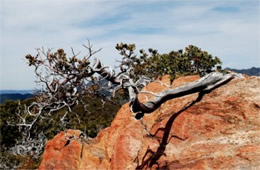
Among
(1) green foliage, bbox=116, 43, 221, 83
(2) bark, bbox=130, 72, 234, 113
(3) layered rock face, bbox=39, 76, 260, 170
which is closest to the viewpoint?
(3) layered rock face, bbox=39, 76, 260, 170

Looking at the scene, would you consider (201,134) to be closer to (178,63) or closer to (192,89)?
(192,89)

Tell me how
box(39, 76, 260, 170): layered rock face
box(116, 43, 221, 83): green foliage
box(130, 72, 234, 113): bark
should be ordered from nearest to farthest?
box(39, 76, 260, 170): layered rock face < box(130, 72, 234, 113): bark < box(116, 43, 221, 83): green foliage

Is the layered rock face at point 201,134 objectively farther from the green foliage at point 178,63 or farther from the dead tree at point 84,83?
the green foliage at point 178,63

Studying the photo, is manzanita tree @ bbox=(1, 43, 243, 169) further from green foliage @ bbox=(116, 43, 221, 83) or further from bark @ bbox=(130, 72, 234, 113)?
green foliage @ bbox=(116, 43, 221, 83)

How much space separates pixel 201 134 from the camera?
27.8 ft

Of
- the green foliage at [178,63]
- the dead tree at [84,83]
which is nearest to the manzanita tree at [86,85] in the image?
the dead tree at [84,83]

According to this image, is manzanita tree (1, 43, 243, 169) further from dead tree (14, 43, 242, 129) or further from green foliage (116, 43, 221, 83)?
green foliage (116, 43, 221, 83)

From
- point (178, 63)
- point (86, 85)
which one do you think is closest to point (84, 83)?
point (86, 85)

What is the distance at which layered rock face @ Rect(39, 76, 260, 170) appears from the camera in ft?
25.1

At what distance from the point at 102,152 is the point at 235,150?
611 centimetres

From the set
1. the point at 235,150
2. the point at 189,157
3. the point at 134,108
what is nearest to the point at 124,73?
the point at 134,108

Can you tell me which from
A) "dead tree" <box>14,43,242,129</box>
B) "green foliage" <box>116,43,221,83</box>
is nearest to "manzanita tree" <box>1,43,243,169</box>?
"dead tree" <box>14,43,242,129</box>

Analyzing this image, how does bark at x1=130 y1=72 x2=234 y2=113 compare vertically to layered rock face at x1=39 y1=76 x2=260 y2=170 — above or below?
above

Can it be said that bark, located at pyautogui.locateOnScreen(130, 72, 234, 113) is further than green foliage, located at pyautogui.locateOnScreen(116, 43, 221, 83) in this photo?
No
